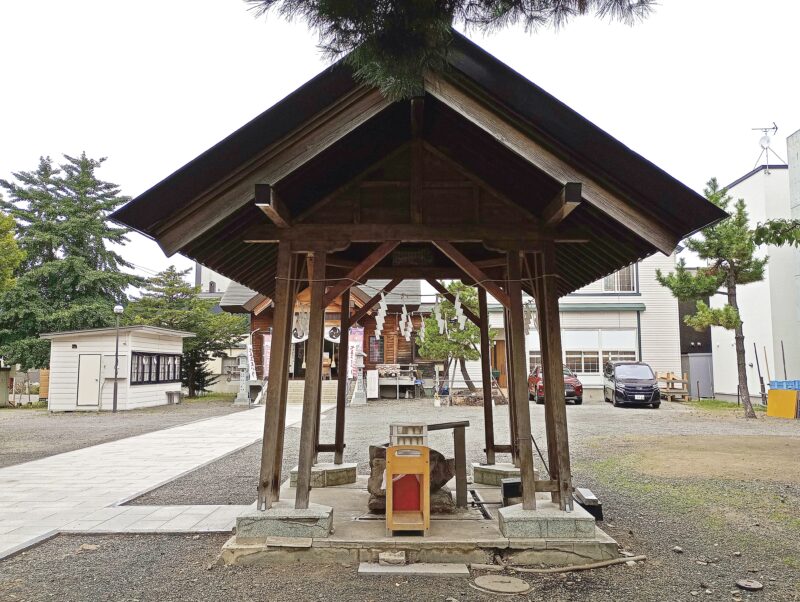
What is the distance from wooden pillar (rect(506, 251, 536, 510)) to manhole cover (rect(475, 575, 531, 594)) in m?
0.73

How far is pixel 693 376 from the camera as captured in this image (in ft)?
91.5

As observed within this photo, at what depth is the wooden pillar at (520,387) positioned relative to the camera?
15.9 ft

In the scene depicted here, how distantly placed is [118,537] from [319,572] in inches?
91.4

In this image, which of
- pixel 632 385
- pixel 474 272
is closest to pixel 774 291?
pixel 632 385

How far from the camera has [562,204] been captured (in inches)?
180

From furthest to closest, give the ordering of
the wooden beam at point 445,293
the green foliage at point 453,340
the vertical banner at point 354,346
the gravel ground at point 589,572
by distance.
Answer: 1. the vertical banner at point 354,346
2. the green foliage at point 453,340
3. the wooden beam at point 445,293
4. the gravel ground at point 589,572

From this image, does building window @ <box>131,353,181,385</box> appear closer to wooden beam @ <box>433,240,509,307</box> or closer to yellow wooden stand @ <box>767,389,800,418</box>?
wooden beam @ <box>433,240,509,307</box>

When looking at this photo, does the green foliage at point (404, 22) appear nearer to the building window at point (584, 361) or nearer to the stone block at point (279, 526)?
the stone block at point (279, 526)

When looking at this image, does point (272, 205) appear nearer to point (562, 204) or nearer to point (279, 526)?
point (562, 204)

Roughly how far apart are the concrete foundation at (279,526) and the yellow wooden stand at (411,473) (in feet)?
1.85

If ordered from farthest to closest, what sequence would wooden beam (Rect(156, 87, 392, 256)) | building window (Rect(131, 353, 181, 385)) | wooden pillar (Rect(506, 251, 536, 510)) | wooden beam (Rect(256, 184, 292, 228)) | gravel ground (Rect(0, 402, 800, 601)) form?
building window (Rect(131, 353, 181, 385)) → wooden pillar (Rect(506, 251, 536, 510)) → wooden beam (Rect(156, 87, 392, 256)) → wooden beam (Rect(256, 184, 292, 228)) → gravel ground (Rect(0, 402, 800, 601))

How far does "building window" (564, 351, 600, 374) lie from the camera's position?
26.9m

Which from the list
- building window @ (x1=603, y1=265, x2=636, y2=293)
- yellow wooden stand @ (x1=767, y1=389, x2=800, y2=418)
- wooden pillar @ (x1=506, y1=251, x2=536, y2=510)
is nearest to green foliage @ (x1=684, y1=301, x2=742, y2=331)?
yellow wooden stand @ (x1=767, y1=389, x2=800, y2=418)

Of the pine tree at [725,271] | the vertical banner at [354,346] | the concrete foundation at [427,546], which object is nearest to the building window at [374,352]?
the vertical banner at [354,346]
